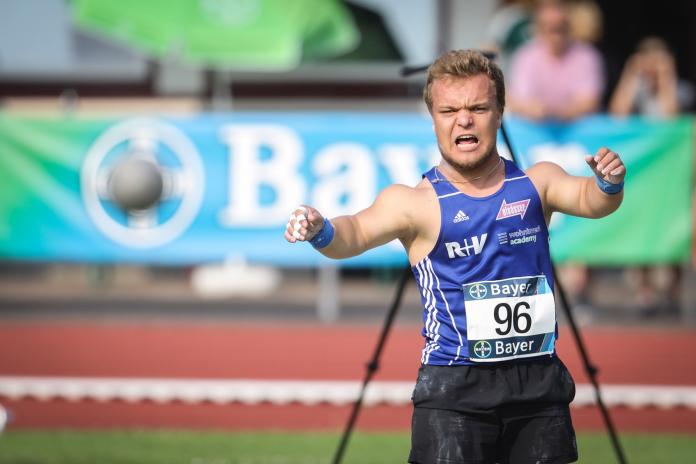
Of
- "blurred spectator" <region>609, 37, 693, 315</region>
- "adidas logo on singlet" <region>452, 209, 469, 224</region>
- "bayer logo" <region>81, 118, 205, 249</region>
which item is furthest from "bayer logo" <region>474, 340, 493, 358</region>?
"blurred spectator" <region>609, 37, 693, 315</region>

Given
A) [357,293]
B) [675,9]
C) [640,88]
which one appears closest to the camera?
[640,88]

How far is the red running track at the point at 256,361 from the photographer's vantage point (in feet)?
25.8

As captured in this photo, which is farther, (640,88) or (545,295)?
(640,88)

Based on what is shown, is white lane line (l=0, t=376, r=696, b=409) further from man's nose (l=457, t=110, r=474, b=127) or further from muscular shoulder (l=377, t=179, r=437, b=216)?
man's nose (l=457, t=110, r=474, b=127)

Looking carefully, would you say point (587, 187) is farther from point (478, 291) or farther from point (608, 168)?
point (478, 291)

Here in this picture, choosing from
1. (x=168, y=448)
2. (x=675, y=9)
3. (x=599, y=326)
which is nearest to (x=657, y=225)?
(x=599, y=326)

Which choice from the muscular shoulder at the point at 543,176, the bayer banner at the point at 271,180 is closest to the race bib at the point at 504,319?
the muscular shoulder at the point at 543,176

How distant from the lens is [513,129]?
10555 millimetres

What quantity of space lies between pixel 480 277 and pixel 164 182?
6953 millimetres

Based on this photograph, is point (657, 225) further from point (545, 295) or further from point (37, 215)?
point (545, 295)

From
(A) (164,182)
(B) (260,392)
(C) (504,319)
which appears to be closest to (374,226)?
(C) (504,319)

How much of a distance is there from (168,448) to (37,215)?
4833 mm

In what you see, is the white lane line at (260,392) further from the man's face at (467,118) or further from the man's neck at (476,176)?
the man's face at (467,118)

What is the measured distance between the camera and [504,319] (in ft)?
13.4
